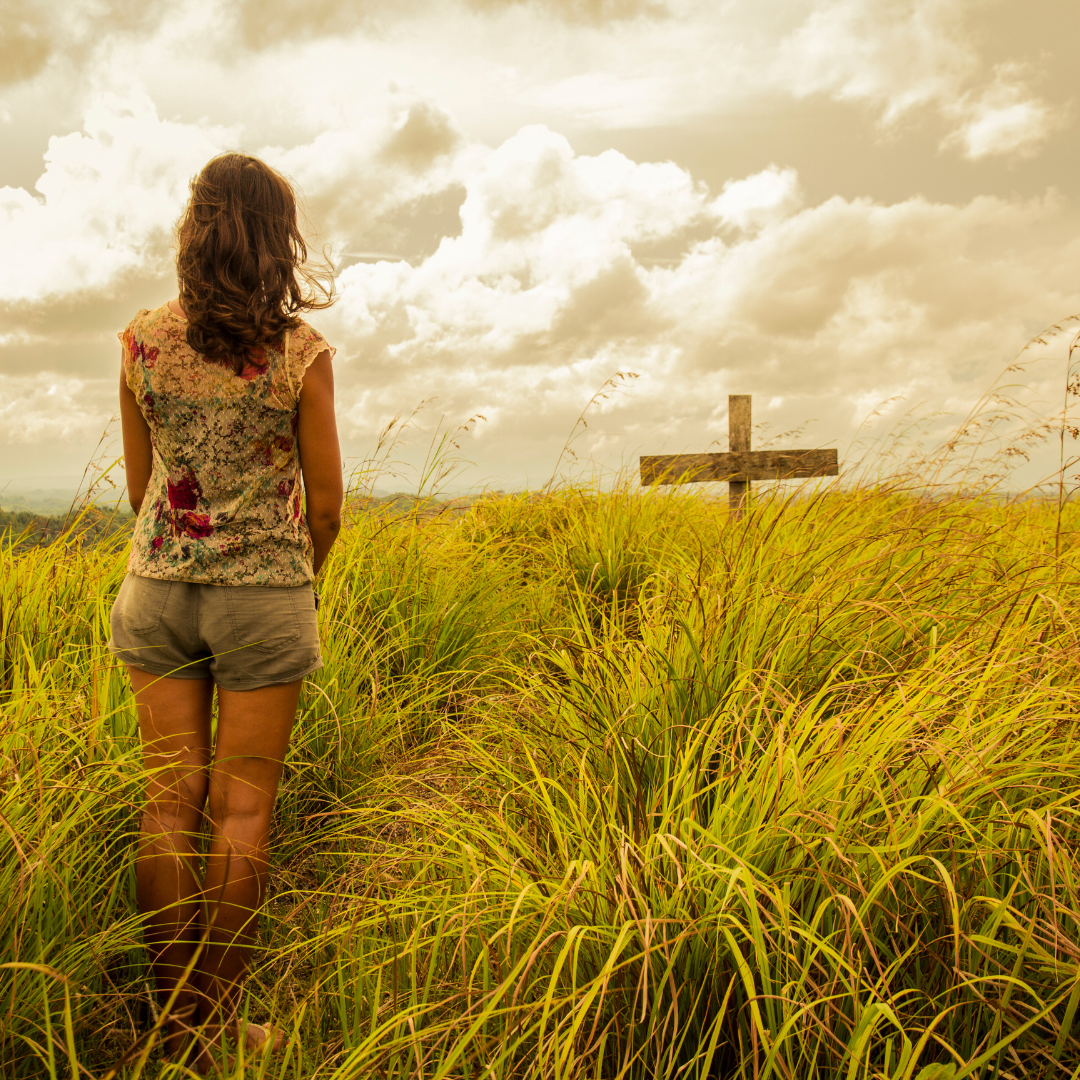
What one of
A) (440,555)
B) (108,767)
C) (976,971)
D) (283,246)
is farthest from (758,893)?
(440,555)

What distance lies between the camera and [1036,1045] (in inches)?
53.9

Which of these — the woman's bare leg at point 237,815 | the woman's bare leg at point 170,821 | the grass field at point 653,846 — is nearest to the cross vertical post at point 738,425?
the grass field at point 653,846

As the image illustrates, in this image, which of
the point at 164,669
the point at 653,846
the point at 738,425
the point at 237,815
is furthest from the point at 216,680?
the point at 738,425

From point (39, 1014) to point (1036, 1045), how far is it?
203 centimetres

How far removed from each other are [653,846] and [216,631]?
1204 millimetres

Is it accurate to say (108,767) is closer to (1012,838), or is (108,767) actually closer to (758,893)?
(758,893)

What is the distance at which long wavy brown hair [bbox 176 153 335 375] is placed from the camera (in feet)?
5.90

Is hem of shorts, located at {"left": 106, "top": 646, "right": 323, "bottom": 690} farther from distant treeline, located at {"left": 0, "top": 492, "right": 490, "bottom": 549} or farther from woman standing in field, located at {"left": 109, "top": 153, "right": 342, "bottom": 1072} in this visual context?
distant treeline, located at {"left": 0, "top": 492, "right": 490, "bottom": 549}

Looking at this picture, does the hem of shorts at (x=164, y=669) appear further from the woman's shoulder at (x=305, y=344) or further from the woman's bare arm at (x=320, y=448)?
the woman's shoulder at (x=305, y=344)

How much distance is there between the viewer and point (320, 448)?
1.91m

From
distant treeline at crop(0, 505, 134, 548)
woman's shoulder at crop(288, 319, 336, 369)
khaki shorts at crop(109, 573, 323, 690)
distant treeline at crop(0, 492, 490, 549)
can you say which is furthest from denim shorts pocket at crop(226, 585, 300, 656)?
distant treeline at crop(0, 505, 134, 548)

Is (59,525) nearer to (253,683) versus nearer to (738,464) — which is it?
(253,683)

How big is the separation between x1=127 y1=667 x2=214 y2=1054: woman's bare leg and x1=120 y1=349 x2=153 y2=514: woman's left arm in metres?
0.57

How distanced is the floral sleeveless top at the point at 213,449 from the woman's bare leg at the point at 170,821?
342 millimetres
